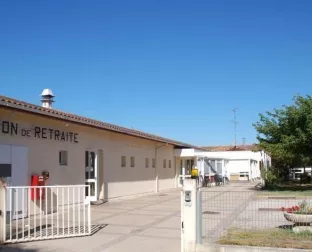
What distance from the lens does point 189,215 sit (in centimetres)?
816

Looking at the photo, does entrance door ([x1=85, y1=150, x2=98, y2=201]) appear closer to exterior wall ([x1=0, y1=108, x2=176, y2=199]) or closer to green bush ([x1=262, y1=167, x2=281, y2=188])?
exterior wall ([x1=0, y1=108, x2=176, y2=199])

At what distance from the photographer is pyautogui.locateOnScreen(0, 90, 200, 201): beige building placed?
12.9 metres

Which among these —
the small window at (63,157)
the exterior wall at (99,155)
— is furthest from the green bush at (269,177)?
the small window at (63,157)

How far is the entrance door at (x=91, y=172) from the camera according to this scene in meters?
17.6

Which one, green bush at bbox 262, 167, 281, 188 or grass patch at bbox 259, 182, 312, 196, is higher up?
green bush at bbox 262, 167, 281, 188

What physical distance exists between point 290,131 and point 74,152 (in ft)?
42.4

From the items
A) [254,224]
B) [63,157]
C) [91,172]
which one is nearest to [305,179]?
[91,172]

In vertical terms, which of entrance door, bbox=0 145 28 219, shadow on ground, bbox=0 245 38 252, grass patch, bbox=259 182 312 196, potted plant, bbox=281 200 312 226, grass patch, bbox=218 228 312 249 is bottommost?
grass patch, bbox=259 182 312 196

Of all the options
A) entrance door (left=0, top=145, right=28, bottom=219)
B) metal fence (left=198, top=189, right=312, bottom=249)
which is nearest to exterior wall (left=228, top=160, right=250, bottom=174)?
metal fence (left=198, top=189, right=312, bottom=249)

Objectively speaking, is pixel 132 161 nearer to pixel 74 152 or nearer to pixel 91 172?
pixel 91 172

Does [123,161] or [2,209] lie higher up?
[123,161]

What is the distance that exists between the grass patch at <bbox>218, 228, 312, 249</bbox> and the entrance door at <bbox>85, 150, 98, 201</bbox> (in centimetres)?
902

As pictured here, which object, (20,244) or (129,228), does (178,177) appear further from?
(20,244)

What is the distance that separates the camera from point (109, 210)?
51.2 feet
